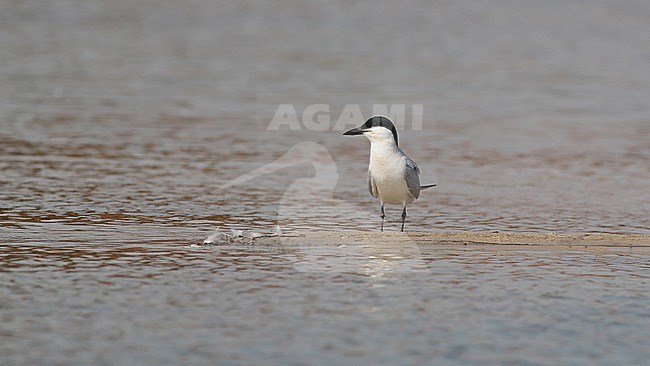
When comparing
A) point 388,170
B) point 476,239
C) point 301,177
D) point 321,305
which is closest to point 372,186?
point 388,170

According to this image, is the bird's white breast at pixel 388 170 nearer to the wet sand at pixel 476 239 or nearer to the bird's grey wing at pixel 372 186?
the bird's grey wing at pixel 372 186

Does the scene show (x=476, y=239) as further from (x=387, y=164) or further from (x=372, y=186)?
(x=372, y=186)

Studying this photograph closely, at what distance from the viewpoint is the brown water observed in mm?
5184

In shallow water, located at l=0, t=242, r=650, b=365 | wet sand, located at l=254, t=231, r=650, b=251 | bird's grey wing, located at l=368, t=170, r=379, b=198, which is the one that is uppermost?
bird's grey wing, located at l=368, t=170, r=379, b=198

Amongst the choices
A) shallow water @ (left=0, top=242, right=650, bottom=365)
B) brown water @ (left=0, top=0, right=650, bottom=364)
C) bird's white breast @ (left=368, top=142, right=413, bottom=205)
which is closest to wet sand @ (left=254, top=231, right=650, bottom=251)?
shallow water @ (left=0, top=242, right=650, bottom=365)

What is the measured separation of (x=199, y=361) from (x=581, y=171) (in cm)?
637

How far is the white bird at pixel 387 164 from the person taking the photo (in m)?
7.82

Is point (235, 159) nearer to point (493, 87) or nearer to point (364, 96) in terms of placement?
point (364, 96)

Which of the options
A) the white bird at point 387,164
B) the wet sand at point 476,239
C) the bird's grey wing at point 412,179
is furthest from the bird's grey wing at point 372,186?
the wet sand at point 476,239

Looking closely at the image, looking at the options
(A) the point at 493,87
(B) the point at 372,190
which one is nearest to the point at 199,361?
(B) the point at 372,190

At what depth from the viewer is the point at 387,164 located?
7.84 m

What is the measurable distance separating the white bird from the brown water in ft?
0.90

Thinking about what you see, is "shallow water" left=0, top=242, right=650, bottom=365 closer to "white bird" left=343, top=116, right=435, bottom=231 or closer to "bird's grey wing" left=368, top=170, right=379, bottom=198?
"white bird" left=343, top=116, right=435, bottom=231

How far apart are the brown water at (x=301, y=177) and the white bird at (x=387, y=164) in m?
0.28
